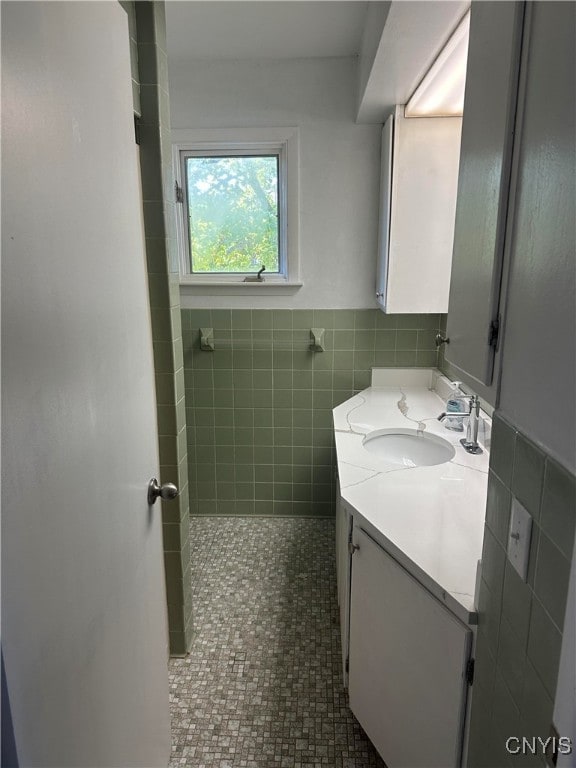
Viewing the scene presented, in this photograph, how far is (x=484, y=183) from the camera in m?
0.91

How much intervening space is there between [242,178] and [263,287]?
2.07 feet

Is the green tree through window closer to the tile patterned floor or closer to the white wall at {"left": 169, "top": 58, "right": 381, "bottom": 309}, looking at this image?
the white wall at {"left": 169, "top": 58, "right": 381, "bottom": 309}

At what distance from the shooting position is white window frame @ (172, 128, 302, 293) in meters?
2.62

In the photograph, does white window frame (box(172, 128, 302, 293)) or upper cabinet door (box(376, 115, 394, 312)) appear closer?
upper cabinet door (box(376, 115, 394, 312))

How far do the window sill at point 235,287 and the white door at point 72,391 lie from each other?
1633 millimetres

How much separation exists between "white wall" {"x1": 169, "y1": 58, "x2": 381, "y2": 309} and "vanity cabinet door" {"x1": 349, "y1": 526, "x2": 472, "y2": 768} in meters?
1.76

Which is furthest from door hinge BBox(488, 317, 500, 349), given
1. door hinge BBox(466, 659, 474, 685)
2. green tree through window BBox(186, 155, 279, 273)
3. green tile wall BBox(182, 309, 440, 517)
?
green tree through window BBox(186, 155, 279, 273)

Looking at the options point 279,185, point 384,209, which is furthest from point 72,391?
point 279,185

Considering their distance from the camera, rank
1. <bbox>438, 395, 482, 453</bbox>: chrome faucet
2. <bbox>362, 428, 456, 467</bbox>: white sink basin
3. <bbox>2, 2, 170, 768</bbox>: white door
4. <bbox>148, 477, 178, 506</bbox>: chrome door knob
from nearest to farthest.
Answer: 1. <bbox>2, 2, 170, 768</bbox>: white door
2. <bbox>148, 477, 178, 506</bbox>: chrome door knob
3. <bbox>438, 395, 482, 453</bbox>: chrome faucet
4. <bbox>362, 428, 456, 467</bbox>: white sink basin

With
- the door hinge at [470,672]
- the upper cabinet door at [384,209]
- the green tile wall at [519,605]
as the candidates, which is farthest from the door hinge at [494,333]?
the upper cabinet door at [384,209]

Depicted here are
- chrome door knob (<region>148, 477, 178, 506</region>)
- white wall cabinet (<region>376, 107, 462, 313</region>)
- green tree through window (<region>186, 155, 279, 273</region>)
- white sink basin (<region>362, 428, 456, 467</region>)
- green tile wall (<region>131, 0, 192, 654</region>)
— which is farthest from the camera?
green tree through window (<region>186, 155, 279, 273</region>)

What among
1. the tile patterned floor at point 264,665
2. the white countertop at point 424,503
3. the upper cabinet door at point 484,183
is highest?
the upper cabinet door at point 484,183

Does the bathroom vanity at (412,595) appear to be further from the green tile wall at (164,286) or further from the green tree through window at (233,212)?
the green tree through window at (233,212)

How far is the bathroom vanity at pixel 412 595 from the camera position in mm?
1090
